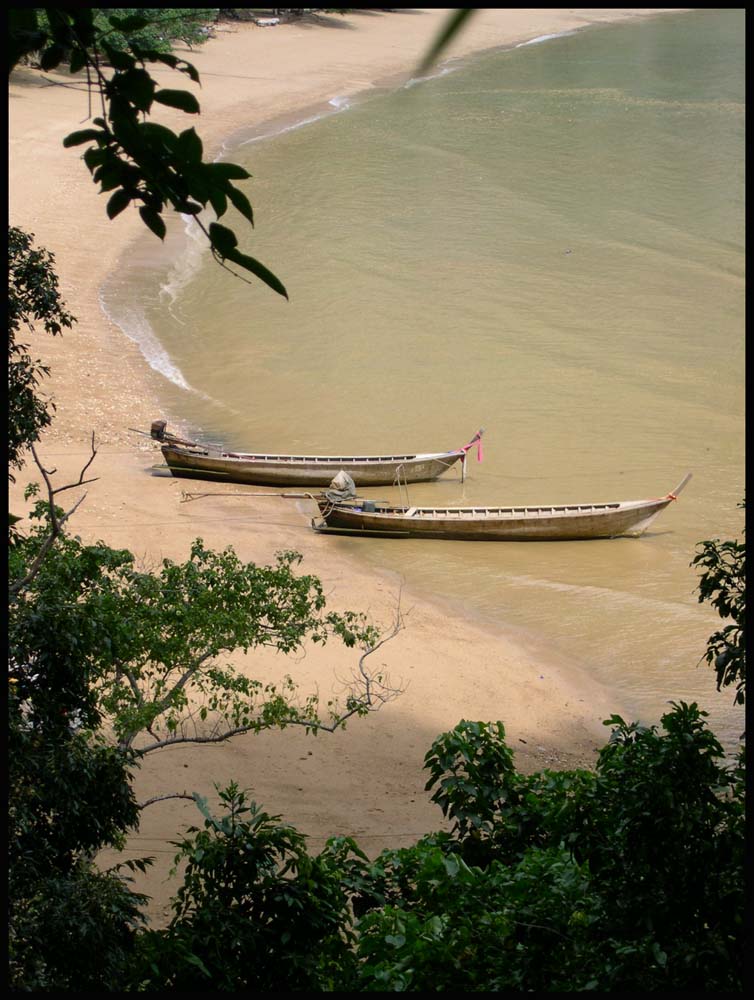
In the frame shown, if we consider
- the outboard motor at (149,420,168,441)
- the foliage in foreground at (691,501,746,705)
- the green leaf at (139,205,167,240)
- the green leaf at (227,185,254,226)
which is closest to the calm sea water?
the outboard motor at (149,420,168,441)

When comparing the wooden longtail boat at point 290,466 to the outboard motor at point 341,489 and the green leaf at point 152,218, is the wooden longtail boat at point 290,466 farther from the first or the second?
the green leaf at point 152,218

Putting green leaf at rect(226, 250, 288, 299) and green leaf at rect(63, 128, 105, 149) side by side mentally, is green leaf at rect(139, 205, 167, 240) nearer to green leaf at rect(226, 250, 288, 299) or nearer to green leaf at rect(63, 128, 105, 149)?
green leaf at rect(63, 128, 105, 149)

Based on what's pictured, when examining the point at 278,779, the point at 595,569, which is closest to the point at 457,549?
the point at 595,569

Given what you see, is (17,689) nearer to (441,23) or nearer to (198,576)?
(198,576)

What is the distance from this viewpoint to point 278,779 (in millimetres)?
10852

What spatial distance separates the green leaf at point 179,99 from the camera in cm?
199

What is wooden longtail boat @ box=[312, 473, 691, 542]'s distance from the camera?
54.0ft

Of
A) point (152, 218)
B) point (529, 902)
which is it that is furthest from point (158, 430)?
point (152, 218)

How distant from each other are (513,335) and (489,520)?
9.42m

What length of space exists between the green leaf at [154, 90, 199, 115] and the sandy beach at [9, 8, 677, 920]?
45 millimetres

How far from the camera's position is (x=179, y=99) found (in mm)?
2027

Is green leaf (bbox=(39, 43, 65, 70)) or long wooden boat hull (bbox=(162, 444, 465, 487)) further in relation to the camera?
long wooden boat hull (bbox=(162, 444, 465, 487))

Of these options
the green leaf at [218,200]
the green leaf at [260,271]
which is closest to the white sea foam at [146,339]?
the green leaf at [218,200]

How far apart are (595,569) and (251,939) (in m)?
11.4
